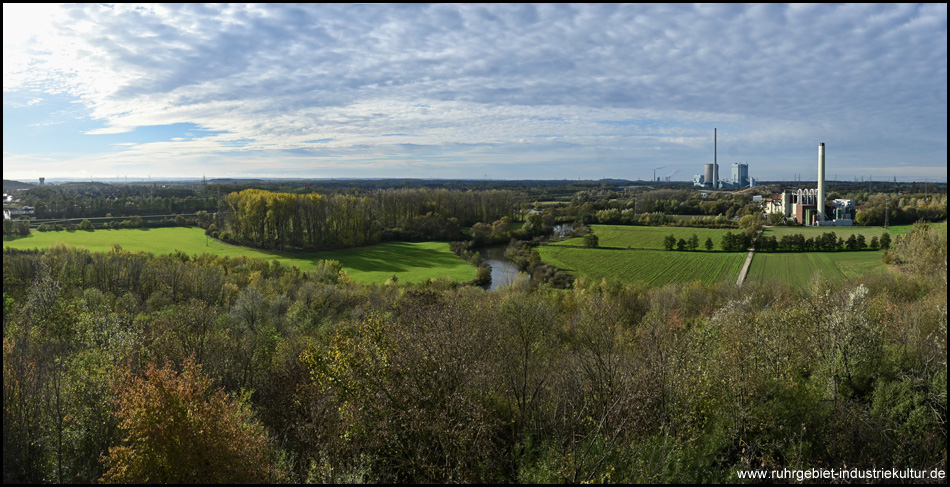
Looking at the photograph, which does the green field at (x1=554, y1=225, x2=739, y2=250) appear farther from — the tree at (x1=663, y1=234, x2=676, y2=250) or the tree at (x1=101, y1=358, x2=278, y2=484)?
the tree at (x1=101, y1=358, x2=278, y2=484)

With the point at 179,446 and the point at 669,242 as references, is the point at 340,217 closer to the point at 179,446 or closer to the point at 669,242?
the point at 669,242

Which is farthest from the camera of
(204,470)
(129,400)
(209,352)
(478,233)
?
(478,233)

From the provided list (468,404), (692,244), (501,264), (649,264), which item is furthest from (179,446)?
(692,244)

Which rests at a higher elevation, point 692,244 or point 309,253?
point 692,244

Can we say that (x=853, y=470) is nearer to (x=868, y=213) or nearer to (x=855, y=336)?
(x=855, y=336)

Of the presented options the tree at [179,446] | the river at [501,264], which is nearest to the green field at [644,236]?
the river at [501,264]

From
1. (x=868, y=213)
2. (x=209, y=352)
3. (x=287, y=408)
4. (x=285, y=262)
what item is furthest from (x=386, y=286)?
(x=868, y=213)
